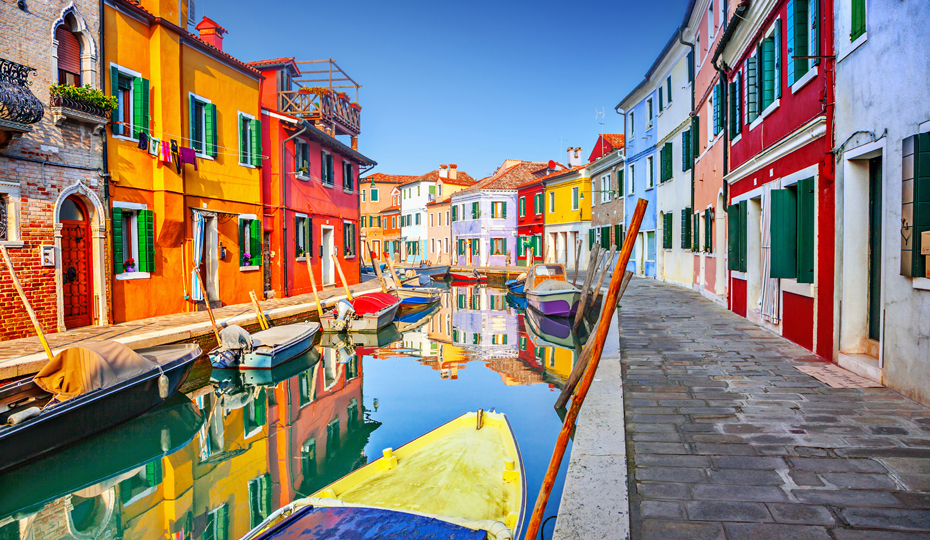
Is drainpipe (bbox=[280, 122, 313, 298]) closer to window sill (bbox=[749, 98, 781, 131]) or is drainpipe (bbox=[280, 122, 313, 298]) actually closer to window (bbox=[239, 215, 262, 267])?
window (bbox=[239, 215, 262, 267])

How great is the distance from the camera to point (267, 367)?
10.9 meters

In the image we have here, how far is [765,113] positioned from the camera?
9.41 m

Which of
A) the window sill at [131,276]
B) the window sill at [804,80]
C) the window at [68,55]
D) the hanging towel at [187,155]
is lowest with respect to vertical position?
the window sill at [131,276]

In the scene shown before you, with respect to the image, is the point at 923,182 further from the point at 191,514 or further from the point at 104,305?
the point at 104,305

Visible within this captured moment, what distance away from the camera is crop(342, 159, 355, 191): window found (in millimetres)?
23438

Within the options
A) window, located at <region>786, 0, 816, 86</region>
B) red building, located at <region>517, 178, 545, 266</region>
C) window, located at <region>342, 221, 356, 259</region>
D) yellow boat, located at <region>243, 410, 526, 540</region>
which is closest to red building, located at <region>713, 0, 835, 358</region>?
window, located at <region>786, 0, 816, 86</region>

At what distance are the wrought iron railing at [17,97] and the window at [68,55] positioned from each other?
4.21 feet

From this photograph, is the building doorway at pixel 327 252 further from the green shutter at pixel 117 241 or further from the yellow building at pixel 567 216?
the yellow building at pixel 567 216

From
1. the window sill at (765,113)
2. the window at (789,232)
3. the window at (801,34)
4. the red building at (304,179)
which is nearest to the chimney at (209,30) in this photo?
the red building at (304,179)

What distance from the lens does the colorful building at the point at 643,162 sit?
76.7ft

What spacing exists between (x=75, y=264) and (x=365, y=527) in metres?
10.6

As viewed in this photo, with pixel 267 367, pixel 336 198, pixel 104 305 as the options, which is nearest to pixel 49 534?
pixel 267 367

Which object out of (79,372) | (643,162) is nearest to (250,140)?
(79,372)

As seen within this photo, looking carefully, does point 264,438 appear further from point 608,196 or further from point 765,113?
point 608,196
